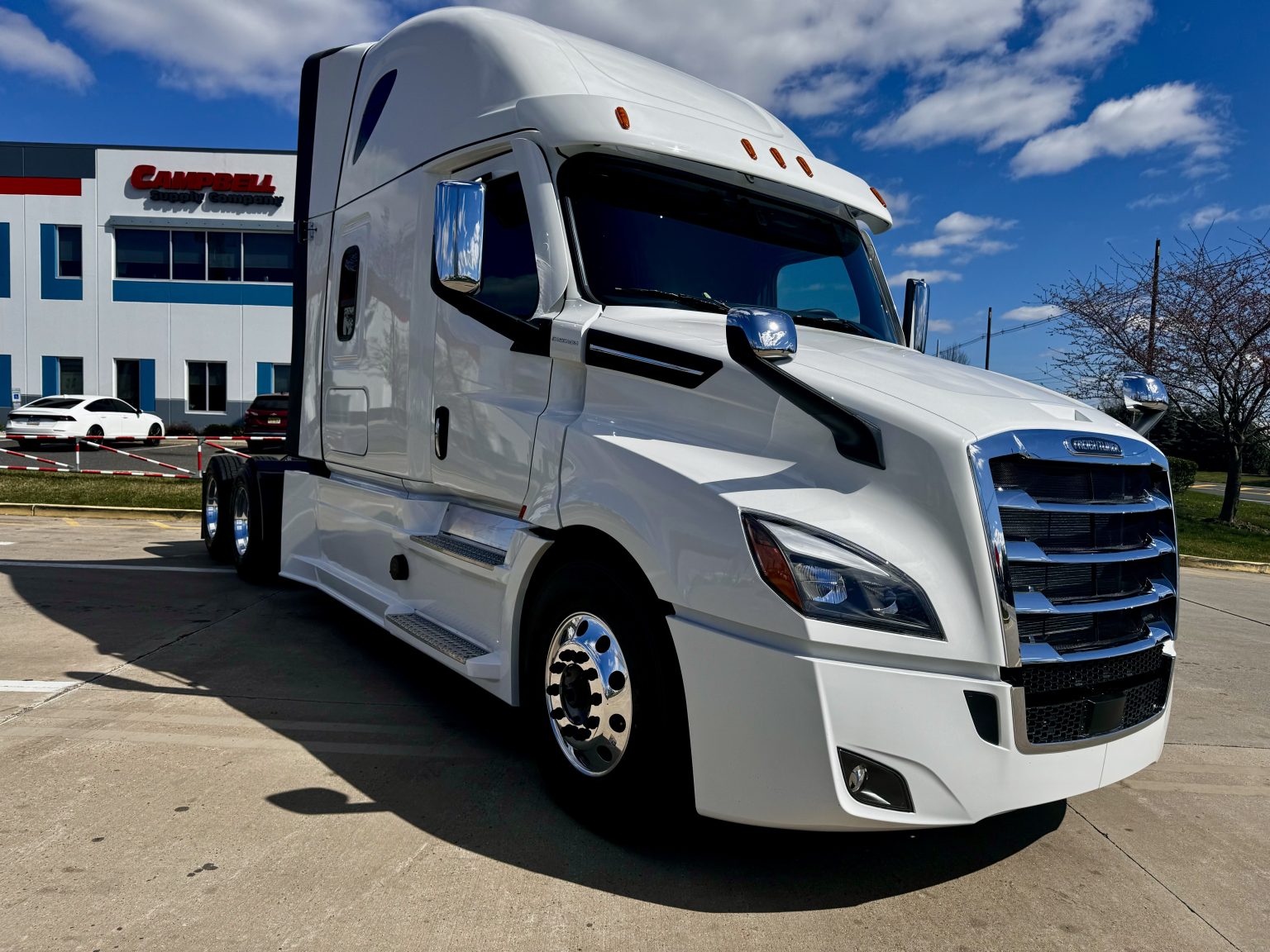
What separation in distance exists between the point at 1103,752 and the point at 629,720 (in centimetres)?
148

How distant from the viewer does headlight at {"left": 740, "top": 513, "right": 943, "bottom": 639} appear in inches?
103

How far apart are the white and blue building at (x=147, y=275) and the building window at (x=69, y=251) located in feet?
0.13

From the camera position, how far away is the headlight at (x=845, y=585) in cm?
262

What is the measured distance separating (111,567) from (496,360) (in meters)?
6.06

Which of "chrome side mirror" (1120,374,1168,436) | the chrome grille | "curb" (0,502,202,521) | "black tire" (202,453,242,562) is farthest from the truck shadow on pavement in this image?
"curb" (0,502,202,521)

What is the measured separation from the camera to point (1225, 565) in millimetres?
13172

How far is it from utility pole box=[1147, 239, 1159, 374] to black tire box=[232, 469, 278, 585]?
1733cm

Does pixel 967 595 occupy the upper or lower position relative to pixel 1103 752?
upper

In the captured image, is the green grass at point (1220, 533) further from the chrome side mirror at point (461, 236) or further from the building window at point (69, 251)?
the building window at point (69, 251)

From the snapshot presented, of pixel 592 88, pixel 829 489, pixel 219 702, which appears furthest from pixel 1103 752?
pixel 219 702

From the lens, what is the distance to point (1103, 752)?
2902 mm

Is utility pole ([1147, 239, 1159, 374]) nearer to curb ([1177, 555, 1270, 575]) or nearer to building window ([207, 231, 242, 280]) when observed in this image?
curb ([1177, 555, 1270, 575])

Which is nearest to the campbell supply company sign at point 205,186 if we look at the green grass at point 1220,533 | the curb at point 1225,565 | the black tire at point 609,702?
the green grass at point 1220,533

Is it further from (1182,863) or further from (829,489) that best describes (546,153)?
(1182,863)
